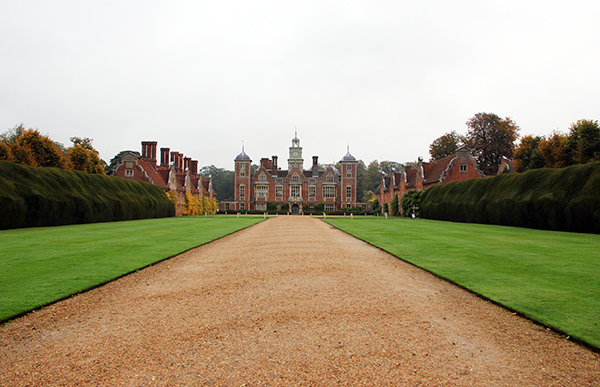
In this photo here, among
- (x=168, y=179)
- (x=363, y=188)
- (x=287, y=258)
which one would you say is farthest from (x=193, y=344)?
(x=363, y=188)

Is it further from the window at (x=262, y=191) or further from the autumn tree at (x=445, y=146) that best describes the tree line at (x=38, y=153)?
the autumn tree at (x=445, y=146)

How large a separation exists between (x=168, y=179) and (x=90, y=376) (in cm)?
4871

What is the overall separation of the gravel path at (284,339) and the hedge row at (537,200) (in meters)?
15.5

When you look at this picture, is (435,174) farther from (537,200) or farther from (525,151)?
(537,200)

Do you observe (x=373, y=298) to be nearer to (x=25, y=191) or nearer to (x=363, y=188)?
(x=25, y=191)

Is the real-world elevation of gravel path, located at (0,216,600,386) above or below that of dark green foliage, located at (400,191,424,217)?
below

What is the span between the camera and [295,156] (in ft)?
259

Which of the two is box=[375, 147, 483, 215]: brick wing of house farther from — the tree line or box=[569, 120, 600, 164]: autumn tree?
the tree line

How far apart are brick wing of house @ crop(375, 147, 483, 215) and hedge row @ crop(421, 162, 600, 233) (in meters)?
12.4

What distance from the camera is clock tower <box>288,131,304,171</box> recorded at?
78.2 m

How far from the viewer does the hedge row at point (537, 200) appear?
1719cm

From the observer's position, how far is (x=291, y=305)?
5.04 meters

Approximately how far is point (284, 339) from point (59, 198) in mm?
23729

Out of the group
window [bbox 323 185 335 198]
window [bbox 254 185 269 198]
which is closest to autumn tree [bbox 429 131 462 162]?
window [bbox 323 185 335 198]
